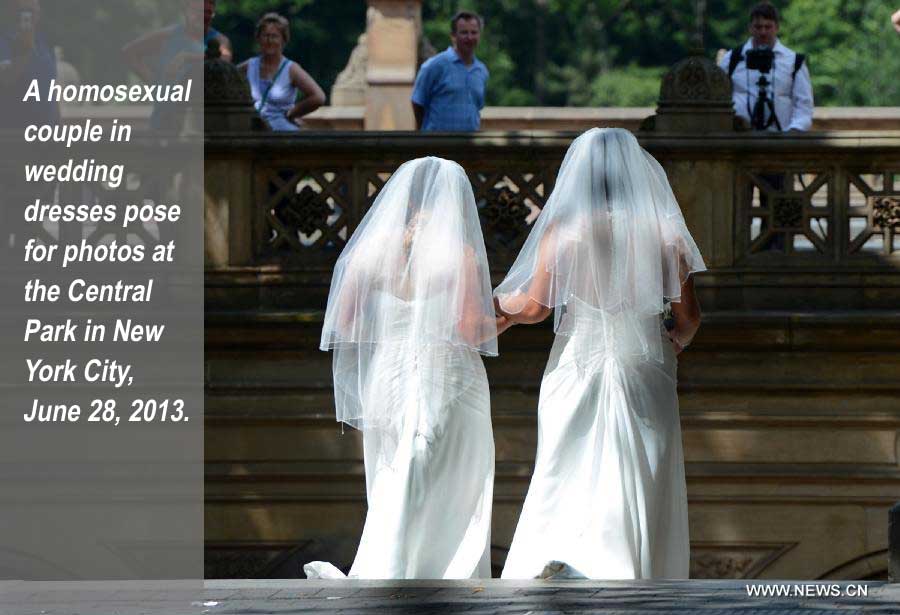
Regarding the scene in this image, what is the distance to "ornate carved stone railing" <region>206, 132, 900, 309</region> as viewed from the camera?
12.7 m

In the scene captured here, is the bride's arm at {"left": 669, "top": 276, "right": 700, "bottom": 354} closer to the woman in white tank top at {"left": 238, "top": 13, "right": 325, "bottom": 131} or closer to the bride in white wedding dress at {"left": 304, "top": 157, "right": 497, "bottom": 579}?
the bride in white wedding dress at {"left": 304, "top": 157, "right": 497, "bottom": 579}

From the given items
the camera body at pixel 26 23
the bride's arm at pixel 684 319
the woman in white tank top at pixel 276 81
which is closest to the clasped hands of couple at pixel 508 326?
the bride's arm at pixel 684 319

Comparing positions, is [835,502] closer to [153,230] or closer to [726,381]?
[726,381]

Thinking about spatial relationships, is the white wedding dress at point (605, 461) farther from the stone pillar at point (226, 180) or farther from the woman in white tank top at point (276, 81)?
the woman in white tank top at point (276, 81)

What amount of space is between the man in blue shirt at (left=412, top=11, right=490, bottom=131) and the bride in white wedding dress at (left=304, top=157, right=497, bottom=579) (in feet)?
13.8

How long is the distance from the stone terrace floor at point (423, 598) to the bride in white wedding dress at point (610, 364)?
40.0 inches

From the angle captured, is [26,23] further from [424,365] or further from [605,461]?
[605,461]

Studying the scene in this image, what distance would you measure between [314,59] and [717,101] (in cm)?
5102

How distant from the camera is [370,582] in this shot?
28.4 feet

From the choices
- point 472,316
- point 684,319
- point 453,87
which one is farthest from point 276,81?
point 684,319

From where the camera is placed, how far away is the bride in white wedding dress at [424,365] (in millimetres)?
9906

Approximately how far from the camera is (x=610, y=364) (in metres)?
9.72

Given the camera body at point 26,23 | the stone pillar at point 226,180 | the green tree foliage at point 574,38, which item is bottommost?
the stone pillar at point 226,180

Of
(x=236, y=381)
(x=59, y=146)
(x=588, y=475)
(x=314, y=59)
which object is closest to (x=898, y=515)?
(x=588, y=475)
